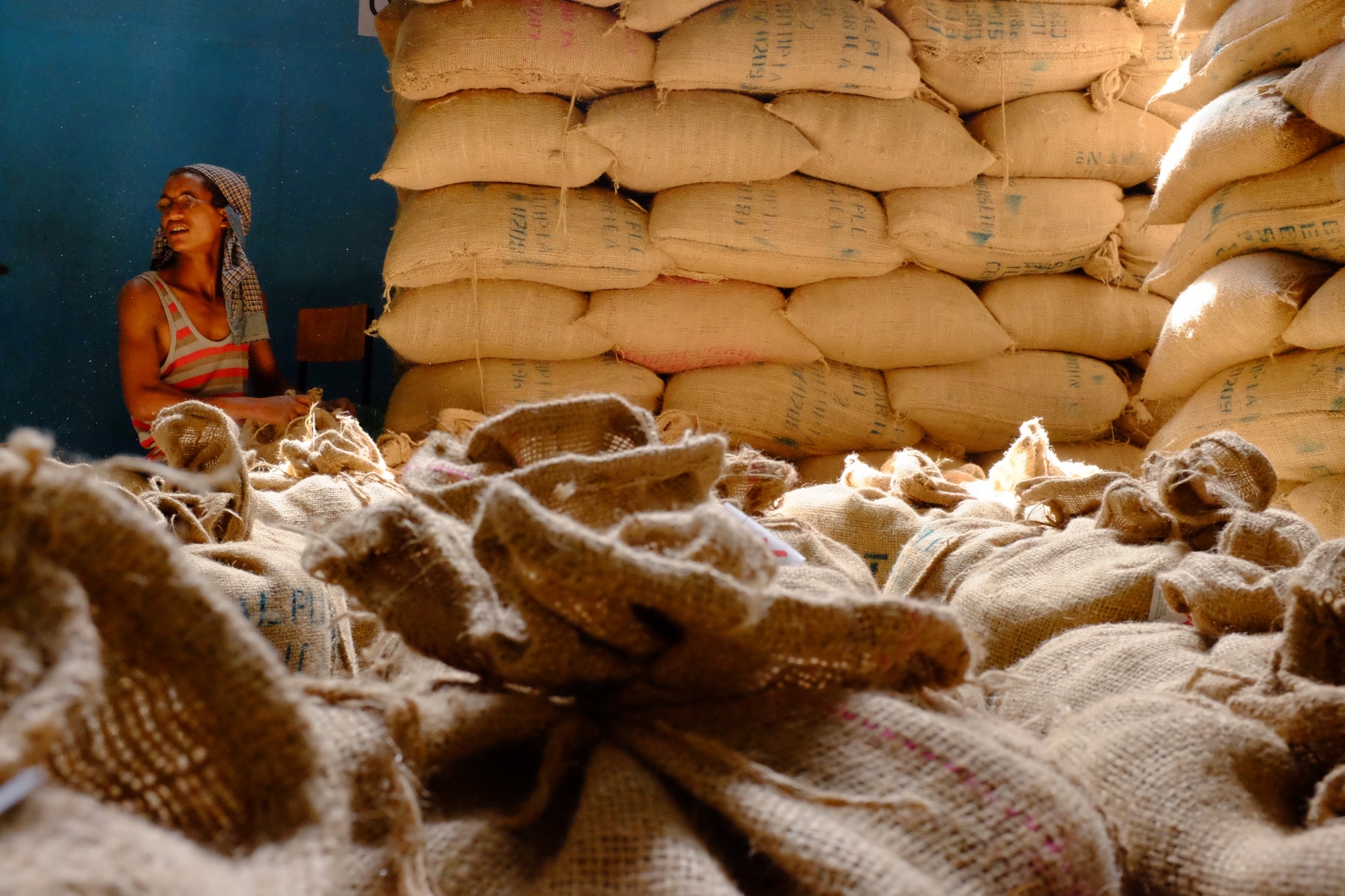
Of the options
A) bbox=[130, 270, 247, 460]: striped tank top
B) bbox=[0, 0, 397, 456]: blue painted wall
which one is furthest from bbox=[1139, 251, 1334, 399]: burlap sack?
bbox=[0, 0, 397, 456]: blue painted wall

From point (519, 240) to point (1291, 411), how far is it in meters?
1.40

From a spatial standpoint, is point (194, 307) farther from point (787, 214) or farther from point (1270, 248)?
point (1270, 248)

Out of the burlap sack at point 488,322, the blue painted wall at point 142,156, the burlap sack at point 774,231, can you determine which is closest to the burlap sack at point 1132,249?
the burlap sack at point 774,231

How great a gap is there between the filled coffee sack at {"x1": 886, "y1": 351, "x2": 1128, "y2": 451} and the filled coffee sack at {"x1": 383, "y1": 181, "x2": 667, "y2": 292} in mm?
636

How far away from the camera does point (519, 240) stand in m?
2.13

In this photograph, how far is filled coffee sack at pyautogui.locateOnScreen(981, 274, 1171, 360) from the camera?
240cm

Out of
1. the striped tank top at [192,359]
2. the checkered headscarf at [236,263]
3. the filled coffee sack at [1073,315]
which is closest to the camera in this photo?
the filled coffee sack at [1073,315]

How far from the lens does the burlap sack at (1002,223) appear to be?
2271mm

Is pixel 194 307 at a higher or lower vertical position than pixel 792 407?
higher

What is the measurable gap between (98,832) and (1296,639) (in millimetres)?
611

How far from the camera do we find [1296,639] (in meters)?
0.63

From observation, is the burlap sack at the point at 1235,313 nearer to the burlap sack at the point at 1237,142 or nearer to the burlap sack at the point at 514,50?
the burlap sack at the point at 1237,142

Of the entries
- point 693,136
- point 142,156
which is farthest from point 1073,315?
point 142,156

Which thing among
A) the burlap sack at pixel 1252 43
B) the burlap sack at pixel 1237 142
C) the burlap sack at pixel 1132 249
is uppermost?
the burlap sack at pixel 1252 43
